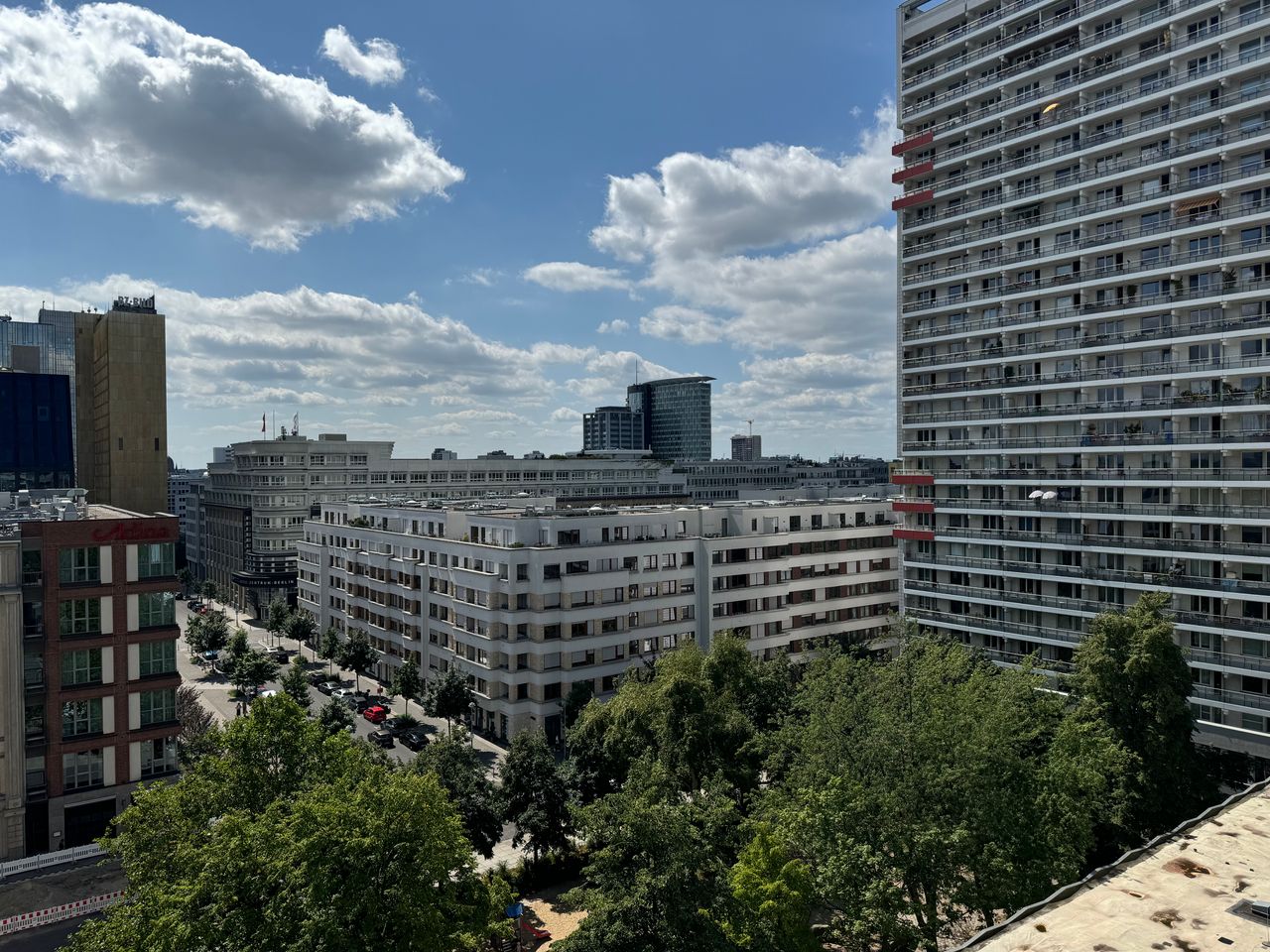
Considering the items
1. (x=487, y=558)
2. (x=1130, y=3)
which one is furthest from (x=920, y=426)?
(x=487, y=558)

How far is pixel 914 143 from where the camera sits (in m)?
83.8

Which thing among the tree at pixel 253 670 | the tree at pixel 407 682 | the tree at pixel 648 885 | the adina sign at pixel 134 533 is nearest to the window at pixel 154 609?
the adina sign at pixel 134 533

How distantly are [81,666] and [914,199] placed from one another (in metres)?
87.4

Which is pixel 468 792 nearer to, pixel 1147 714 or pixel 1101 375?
pixel 1147 714

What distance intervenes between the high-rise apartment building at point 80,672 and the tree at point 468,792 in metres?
24.2

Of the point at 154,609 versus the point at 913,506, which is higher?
the point at 913,506

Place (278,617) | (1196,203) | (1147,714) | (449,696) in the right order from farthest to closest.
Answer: (278,617), (449,696), (1196,203), (1147,714)

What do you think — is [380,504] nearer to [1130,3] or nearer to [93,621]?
[93,621]

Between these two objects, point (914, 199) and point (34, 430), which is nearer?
point (914, 199)

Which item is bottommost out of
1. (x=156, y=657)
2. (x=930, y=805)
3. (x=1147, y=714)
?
(x=930, y=805)

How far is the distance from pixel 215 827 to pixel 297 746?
14.5 feet

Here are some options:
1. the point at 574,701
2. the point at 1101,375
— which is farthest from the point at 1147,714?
the point at 574,701

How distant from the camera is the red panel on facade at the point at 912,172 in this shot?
82381mm

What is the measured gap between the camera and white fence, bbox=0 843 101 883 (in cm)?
4650
